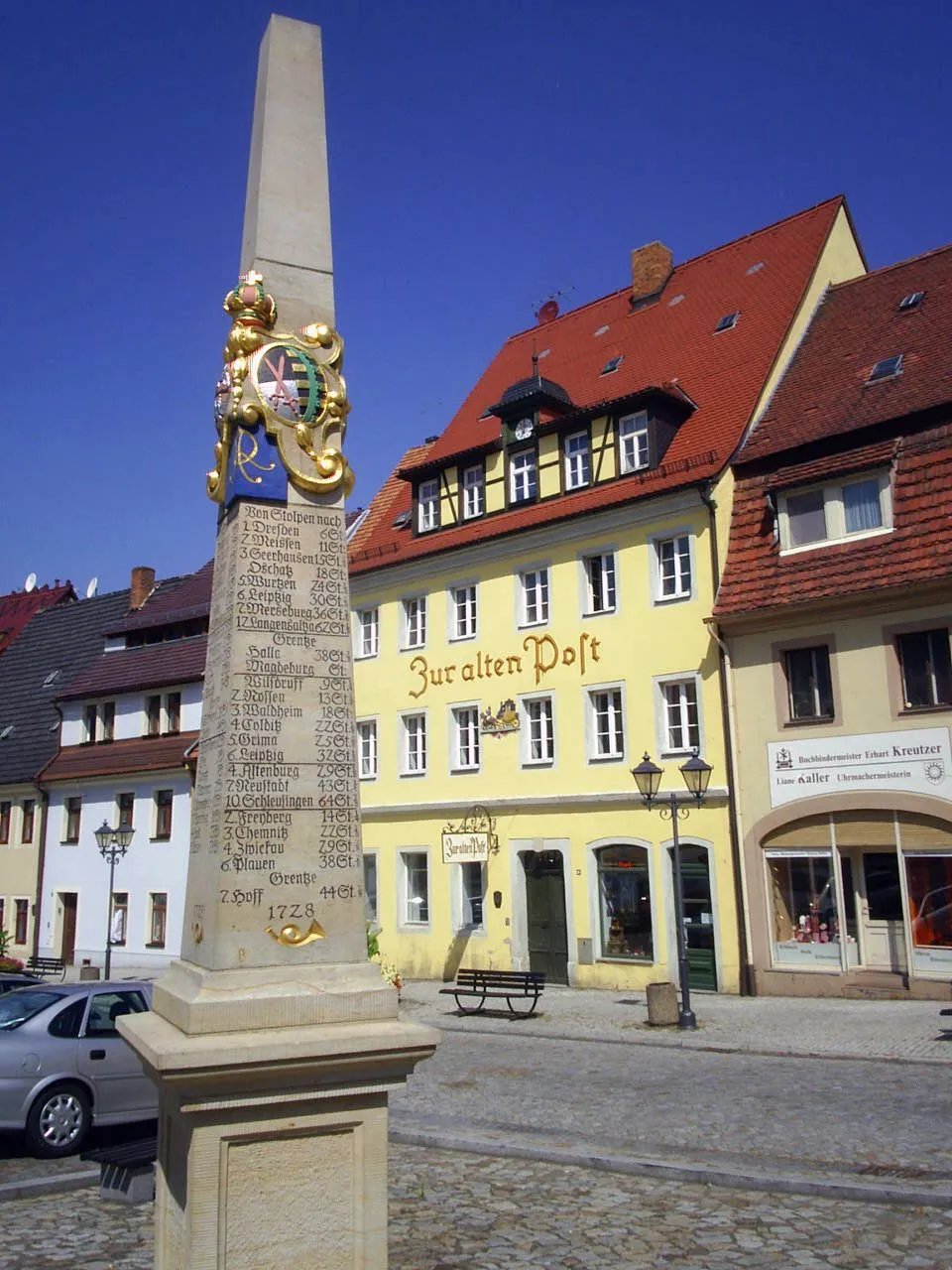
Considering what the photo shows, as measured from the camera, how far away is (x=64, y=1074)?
33.8 ft

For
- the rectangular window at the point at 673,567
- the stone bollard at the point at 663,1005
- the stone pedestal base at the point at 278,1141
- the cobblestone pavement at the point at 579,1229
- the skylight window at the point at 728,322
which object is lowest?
the cobblestone pavement at the point at 579,1229

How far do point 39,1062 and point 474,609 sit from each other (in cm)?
1665

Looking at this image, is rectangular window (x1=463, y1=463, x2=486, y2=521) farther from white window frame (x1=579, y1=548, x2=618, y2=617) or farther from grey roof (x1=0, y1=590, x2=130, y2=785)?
grey roof (x1=0, y1=590, x2=130, y2=785)

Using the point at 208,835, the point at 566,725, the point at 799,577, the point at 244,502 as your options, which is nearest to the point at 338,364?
the point at 244,502

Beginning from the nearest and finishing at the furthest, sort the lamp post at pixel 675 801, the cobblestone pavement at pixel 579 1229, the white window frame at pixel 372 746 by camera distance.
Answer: the cobblestone pavement at pixel 579 1229, the lamp post at pixel 675 801, the white window frame at pixel 372 746

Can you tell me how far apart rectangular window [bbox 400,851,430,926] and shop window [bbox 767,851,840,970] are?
8828mm

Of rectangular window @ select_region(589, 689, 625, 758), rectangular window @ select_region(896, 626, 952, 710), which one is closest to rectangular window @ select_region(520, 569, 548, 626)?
rectangular window @ select_region(589, 689, 625, 758)

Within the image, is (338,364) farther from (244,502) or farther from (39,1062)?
(39,1062)

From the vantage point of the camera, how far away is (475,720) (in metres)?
25.5

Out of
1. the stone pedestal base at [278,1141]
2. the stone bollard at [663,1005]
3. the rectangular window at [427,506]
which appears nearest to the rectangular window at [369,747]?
the rectangular window at [427,506]

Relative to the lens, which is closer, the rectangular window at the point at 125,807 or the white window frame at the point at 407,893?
the white window frame at the point at 407,893

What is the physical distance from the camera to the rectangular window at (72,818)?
112 ft

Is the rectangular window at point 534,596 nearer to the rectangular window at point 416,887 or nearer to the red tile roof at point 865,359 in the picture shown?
the red tile roof at point 865,359

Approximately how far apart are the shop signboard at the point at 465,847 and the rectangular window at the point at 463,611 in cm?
434
